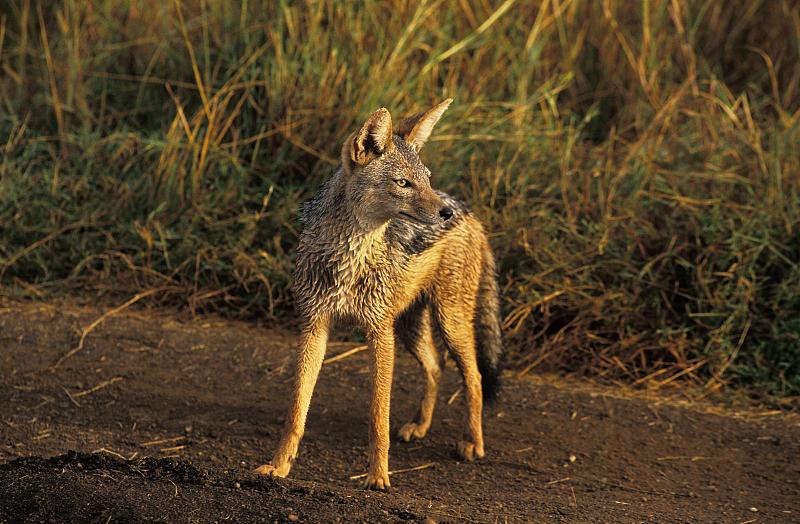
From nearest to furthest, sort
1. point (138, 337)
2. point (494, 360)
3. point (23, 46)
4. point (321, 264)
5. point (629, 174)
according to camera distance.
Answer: point (321, 264)
point (494, 360)
point (138, 337)
point (629, 174)
point (23, 46)

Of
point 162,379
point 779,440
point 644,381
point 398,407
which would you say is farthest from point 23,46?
point 779,440

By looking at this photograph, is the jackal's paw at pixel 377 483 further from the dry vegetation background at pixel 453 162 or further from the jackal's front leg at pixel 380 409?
the dry vegetation background at pixel 453 162

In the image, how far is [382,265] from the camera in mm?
4203

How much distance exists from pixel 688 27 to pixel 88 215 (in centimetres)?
448

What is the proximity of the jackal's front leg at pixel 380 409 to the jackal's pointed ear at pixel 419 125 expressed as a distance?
73 cm

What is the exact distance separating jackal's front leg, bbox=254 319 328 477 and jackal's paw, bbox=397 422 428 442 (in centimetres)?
88

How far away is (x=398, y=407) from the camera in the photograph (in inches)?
208

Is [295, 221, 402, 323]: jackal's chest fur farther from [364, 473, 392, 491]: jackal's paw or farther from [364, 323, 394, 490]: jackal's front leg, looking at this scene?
[364, 473, 392, 491]: jackal's paw

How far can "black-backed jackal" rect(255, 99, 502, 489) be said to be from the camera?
12.9ft

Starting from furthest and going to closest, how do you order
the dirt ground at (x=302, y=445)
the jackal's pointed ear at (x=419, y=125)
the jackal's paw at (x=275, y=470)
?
the jackal's pointed ear at (x=419, y=125), the jackal's paw at (x=275, y=470), the dirt ground at (x=302, y=445)

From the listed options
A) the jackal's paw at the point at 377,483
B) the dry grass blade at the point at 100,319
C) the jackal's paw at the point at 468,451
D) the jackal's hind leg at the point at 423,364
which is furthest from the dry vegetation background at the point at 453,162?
the jackal's paw at the point at 377,483

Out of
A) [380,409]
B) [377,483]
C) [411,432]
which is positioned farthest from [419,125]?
[411,432]

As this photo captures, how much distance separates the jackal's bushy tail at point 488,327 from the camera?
16.2 ft

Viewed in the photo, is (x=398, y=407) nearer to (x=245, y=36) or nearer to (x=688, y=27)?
(x=245, y=36)
